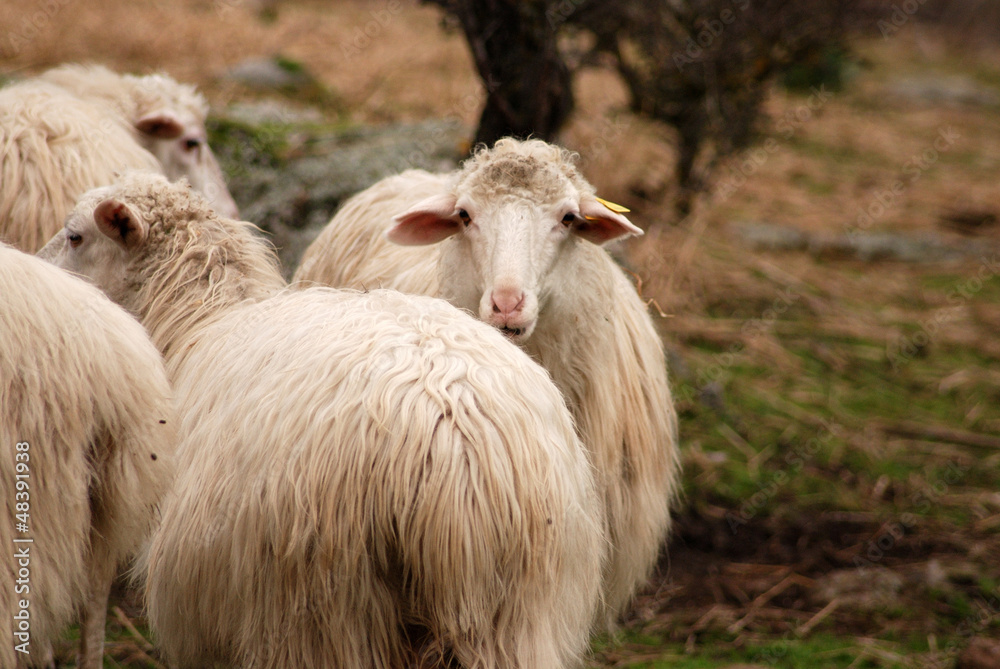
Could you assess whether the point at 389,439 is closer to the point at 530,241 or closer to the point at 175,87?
the point at 530,241

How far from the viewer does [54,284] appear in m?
2.23

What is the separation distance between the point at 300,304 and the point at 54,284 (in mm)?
633

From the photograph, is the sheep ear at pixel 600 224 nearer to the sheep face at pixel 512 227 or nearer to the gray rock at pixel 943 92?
the sheep face at pixel 512 227

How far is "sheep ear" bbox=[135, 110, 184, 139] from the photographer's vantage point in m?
4.79

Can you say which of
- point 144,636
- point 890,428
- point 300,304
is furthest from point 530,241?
point 890,428

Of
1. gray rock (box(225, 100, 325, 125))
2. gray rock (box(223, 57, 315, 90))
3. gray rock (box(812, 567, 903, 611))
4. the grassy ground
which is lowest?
gray rock (box(812, 567, 903, 611))
